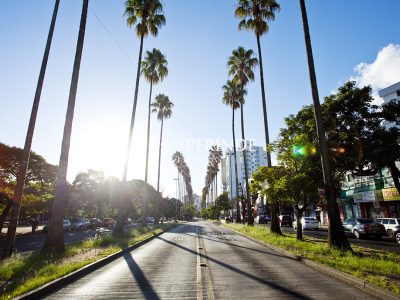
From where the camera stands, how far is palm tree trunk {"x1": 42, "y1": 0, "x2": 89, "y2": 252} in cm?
1294

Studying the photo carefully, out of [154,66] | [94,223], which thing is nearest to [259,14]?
[154,66]

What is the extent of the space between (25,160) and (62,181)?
173cm

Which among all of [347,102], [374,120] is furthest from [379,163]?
[347,102]

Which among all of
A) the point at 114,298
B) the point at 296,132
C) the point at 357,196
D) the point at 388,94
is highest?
the point at 388,94

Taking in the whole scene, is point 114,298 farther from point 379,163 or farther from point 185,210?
point 185,210

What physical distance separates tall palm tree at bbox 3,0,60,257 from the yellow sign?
33377mm

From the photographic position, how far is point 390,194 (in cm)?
3241

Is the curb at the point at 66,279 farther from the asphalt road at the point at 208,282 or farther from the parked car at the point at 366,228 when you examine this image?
the parked car at the point at 366,228

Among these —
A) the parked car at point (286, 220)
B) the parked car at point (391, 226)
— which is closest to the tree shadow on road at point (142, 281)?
the parked car at point (391, 226)

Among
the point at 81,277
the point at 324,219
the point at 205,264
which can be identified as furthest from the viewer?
the point at 324,219

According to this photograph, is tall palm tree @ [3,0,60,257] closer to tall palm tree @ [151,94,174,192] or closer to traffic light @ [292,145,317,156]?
traffic light @ [292,145,317,156]

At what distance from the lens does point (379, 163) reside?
23.2 meters

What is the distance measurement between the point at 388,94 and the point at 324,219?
22081 mm

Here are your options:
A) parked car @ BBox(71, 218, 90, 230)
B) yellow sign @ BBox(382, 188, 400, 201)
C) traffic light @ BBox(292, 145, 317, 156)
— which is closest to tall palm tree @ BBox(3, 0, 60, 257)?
traffic light @ BBox(292, 145, 317, 156)
